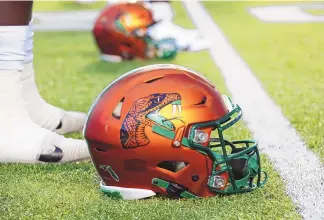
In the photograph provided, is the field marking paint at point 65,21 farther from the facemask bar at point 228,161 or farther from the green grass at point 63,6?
the facemask bar at point 228,161

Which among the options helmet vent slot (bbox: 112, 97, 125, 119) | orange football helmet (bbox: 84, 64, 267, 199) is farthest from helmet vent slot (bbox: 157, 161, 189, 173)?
helmet vent slot (bbox: 112, 97, 125, 119)

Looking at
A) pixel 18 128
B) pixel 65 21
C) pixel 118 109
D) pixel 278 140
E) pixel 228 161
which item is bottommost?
pixel 65 21

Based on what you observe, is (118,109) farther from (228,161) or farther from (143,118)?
(228,161)

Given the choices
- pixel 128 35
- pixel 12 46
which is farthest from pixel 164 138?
pixel 128 35

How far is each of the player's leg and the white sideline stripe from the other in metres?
0.95

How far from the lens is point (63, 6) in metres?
13.1

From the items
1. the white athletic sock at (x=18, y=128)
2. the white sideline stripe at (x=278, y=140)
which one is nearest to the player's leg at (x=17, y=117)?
the white athletic sock at (x=18, y=128)

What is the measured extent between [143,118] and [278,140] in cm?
127

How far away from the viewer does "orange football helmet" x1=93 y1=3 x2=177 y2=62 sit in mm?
6473

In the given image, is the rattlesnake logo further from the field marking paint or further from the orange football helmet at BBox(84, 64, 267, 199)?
the field marking paint

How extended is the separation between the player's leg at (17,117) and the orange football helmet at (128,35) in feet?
9.89

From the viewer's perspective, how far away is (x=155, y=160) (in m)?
2.78

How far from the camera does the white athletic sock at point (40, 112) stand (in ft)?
12.5

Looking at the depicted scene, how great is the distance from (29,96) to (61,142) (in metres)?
0.54
